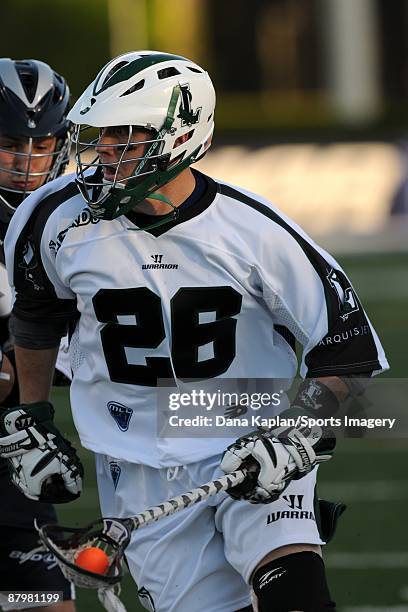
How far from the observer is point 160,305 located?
14.1ft

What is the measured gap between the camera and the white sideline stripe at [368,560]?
6680mm

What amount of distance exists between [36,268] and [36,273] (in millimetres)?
17

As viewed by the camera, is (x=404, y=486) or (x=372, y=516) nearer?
(x=372, y=516)

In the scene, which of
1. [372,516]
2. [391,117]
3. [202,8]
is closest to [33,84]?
[372,516]

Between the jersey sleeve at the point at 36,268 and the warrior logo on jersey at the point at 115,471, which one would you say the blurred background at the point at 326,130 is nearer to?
the warrior logo on jersey at the point at 115,471

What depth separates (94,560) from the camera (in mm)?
3760

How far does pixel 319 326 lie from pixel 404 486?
390 cm

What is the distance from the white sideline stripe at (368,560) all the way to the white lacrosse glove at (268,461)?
2.69m

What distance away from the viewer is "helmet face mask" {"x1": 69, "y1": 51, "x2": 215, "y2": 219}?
4.21m

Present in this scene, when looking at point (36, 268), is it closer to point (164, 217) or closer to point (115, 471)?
point (164, 217)

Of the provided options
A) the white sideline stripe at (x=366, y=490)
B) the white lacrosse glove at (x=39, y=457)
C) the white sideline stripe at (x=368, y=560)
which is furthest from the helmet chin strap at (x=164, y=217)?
the white sideline stripe at (x=366, y=490)

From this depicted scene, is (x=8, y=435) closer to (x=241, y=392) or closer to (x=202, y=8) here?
(x=241, y=392)

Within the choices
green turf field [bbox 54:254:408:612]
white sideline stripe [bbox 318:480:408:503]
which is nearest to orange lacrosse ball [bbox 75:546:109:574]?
green turf field [bbox 54:254:408:612]

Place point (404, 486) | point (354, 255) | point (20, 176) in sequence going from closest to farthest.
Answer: point (20, 176) < point (404, 486) < point (354, 255)
